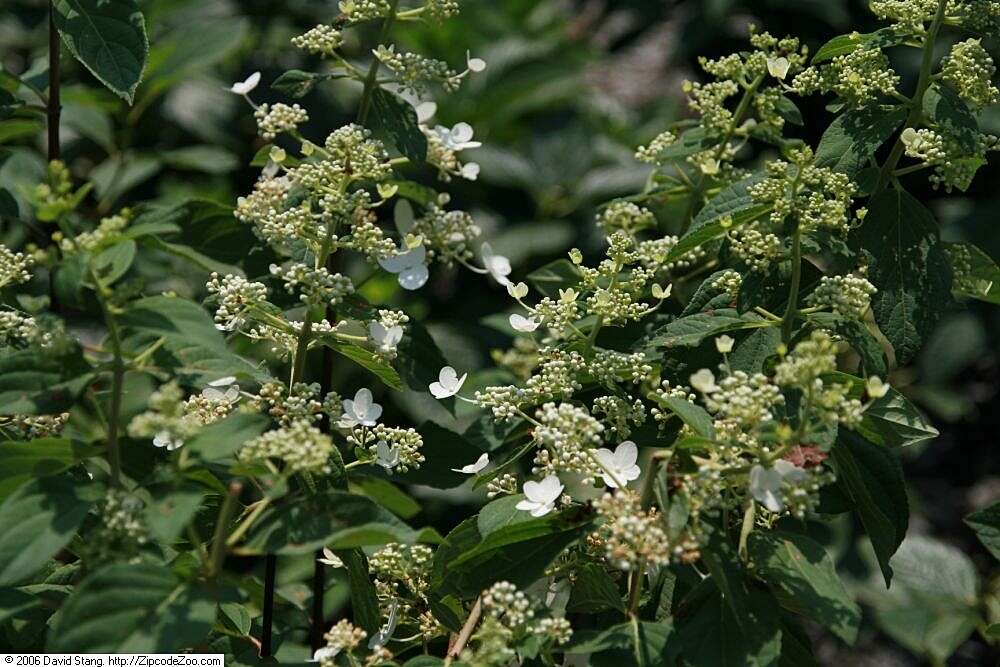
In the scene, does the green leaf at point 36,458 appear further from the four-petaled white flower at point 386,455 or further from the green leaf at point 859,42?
the green leaf at point 859,42

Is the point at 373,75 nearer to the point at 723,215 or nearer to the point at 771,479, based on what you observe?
the point at 723,215

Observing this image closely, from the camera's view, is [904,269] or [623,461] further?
[904,269]

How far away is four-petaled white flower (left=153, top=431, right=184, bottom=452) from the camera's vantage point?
40.0 inches

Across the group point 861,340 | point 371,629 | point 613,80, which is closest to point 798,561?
point 861,340

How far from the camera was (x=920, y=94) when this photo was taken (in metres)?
1.35

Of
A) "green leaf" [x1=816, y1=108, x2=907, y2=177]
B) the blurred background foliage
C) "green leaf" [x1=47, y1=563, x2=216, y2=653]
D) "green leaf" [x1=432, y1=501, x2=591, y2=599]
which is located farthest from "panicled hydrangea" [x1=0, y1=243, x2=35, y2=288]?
the blurred background foliage

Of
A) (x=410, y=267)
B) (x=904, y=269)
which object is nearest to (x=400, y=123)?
(x=410, y=267)

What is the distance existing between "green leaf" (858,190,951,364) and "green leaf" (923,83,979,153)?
0.10 m

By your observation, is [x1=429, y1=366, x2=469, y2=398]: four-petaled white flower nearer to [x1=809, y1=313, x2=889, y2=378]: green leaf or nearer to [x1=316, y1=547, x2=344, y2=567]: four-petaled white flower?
[x1=316, y1=547, x2=344, y2=567]: four-petaled white flower

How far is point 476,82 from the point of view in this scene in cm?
394

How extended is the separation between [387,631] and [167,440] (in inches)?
12.4

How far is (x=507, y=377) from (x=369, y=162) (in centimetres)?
57

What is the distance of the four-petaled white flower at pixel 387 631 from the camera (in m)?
1.24

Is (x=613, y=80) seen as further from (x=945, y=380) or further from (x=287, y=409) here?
(x=287, y=409)
